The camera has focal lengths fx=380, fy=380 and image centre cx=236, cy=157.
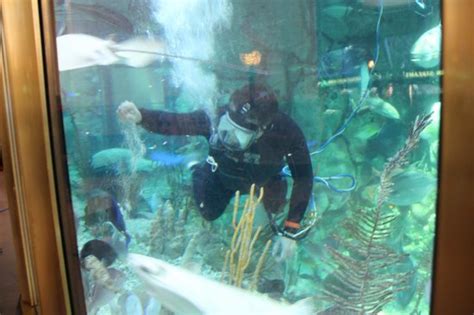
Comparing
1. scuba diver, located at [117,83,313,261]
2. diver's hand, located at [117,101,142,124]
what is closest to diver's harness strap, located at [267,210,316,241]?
scuba diver, located at [117,83,313,261]

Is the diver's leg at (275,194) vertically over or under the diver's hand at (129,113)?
under

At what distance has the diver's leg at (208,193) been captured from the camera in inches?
42.6

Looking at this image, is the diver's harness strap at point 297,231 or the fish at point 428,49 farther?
the diver's harness strap at point 297,231

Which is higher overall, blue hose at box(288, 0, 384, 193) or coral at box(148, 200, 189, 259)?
blue hose at box(288, 0, 384, 193)

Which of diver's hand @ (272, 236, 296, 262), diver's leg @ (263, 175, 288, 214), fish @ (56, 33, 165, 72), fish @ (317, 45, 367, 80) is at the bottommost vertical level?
diver's hand @ (272, 236, 296, 262)

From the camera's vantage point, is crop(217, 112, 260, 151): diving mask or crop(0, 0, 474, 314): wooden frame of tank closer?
crop(0, 0, 474, 314): wooden frame of tank

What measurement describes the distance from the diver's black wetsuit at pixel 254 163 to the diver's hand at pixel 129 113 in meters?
0.01

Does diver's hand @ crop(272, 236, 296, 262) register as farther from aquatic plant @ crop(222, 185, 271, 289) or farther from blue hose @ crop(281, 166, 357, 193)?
blue hose @ crop(281, 166, 357, 193)

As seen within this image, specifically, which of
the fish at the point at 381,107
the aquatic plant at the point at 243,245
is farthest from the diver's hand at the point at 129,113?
the fish at the point at 381,107

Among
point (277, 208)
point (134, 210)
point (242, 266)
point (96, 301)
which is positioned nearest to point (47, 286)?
point (96, 301)

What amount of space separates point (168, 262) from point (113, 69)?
579 millimetres

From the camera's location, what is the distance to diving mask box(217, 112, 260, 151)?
1.05 m

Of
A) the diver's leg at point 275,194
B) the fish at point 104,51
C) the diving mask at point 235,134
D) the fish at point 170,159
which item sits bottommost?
the diver's leg at point 275,194

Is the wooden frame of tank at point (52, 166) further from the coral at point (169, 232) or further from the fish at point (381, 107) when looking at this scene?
the coral at point (169, 232)
